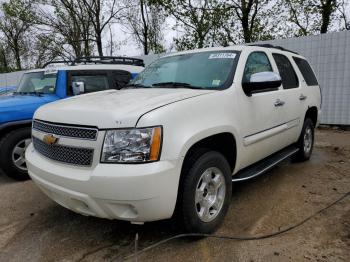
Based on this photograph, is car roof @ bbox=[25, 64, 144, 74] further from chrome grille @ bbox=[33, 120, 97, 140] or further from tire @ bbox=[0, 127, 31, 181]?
chrome grille @ bbox=[33, 120, 97, 140]

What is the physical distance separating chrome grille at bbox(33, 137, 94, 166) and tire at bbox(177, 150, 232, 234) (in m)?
0.80

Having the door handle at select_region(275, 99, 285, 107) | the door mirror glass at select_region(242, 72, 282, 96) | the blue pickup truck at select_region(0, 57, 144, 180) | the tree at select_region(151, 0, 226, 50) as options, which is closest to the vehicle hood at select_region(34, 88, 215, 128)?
the door mirror glass at select_region(242, 72, 282, 96)

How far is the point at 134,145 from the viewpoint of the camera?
245cm

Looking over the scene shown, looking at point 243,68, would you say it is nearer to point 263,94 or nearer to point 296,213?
point 263,94

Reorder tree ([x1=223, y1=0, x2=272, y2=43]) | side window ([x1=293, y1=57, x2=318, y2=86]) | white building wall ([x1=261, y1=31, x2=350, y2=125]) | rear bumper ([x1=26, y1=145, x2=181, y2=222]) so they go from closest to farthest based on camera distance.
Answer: rear bumper ([x1=26, y1=145, x2=181, y2=222]) → side window ([x1=293, y1=57, x2=318, y2=86]) → white building wall ([x1=261, y1=31, x2=350, y2=125]) → tree ([x1=223, y1=0, x2=272, y2=43])

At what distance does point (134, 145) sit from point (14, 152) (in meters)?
3.28

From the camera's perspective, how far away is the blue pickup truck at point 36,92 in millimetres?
4887

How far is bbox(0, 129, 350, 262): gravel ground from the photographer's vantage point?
2.79 meters

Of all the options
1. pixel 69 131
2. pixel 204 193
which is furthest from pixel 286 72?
pixel 69 131

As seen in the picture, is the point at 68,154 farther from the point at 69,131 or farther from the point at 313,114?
the point at 313,114

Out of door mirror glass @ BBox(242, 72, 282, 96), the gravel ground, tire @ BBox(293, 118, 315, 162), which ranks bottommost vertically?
the gravel ground

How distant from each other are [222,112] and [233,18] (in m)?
17.2

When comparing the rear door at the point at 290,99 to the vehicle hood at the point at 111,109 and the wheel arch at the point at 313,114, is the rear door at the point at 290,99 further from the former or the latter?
the vehicle hood at the point at 111,109

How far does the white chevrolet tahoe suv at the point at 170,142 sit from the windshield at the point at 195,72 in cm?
1
